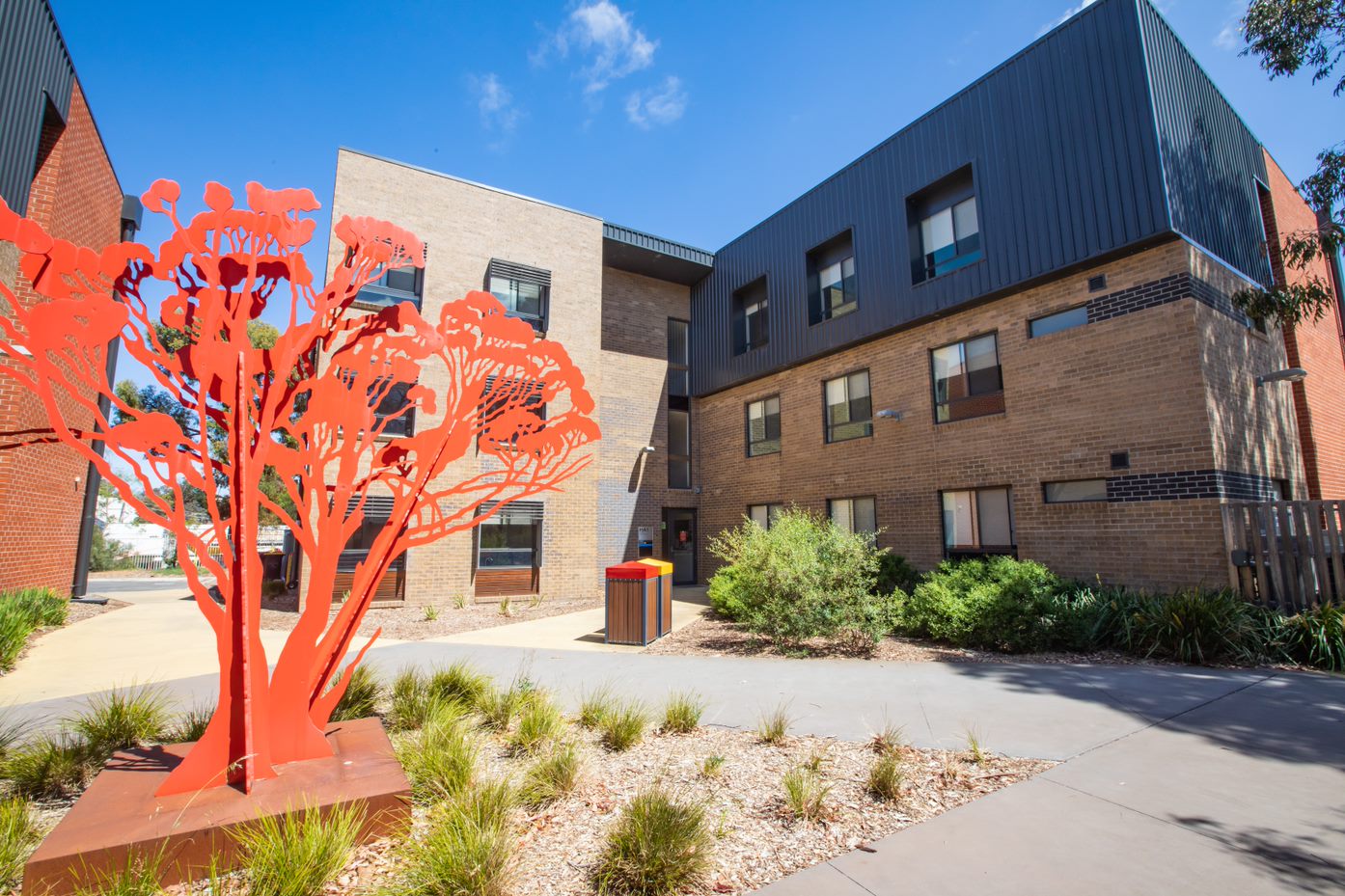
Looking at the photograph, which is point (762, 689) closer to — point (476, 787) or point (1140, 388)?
point (476, 787)

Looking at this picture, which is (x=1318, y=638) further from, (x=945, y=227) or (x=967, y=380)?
(x=945, y=227)

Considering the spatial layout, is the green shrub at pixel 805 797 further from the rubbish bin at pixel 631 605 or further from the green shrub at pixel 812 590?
the rubbish bin at pixel 631 605

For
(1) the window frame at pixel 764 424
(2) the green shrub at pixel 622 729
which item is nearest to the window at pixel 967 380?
(1) the window frame at pixel 764 424

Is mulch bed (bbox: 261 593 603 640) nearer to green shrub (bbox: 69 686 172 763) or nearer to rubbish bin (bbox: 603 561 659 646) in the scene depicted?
rubbish bin (bbox: 603 561 659 646)

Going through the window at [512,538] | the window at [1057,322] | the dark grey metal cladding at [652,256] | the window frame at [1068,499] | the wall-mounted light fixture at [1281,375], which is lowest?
the window at [512,538]

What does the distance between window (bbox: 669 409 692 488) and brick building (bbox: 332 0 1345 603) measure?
9 cm

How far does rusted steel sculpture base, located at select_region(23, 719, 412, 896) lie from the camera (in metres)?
2.86

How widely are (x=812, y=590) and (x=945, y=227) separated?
943 cm

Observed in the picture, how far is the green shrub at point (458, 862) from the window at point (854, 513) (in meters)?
12.1

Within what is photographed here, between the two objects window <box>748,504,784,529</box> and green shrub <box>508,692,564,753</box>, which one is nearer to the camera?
green shrub <box>508,692,564,753</box>

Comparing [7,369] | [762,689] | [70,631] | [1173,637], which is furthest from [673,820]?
[70,631]

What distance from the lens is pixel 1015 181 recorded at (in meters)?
12.0

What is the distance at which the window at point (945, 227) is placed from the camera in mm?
13109

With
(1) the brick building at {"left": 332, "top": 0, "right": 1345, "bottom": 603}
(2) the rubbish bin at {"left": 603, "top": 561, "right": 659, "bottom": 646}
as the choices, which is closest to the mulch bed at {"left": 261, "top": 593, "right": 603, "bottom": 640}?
(1) the brick building at {"left": 332, "top": 0, "right": 1345, "bottom": 603}
